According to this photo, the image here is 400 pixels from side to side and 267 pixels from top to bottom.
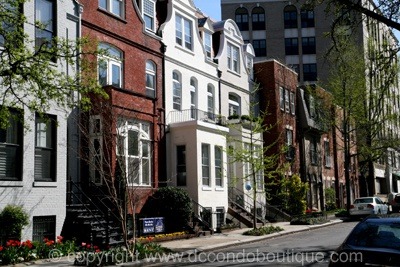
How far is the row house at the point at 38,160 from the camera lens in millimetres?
15180

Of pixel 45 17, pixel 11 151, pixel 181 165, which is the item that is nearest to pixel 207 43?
pixel 181 165

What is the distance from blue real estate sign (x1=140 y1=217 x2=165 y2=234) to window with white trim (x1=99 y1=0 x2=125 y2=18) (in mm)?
9209

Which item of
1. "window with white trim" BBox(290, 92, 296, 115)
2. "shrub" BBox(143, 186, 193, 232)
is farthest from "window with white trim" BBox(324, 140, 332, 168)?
"shrub" BBox(143, 186, 193, 232)

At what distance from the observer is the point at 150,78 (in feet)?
80.0

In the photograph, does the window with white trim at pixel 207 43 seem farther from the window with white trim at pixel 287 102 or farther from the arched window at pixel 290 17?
the arched window at pixel 290 17

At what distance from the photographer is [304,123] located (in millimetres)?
39594

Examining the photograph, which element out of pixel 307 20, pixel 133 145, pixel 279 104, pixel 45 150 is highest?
pixel 307 20

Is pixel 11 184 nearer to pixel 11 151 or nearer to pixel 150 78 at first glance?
pixel 11 151

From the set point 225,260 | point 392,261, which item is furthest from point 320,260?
point 392,261

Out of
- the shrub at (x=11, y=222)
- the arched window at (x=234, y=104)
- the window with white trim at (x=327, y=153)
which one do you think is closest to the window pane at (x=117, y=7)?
the arched window at (x=234, y=104)

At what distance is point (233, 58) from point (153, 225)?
1610 cm

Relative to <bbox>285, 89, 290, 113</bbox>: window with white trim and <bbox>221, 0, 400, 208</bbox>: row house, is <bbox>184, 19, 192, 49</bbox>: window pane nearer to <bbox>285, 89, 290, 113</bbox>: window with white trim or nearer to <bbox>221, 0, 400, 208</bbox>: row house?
<bbox>285, 89, 290, 113</bbox>: window with white trim

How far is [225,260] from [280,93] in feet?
78.2

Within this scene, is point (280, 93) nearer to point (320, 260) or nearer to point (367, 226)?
point (320, 260)
